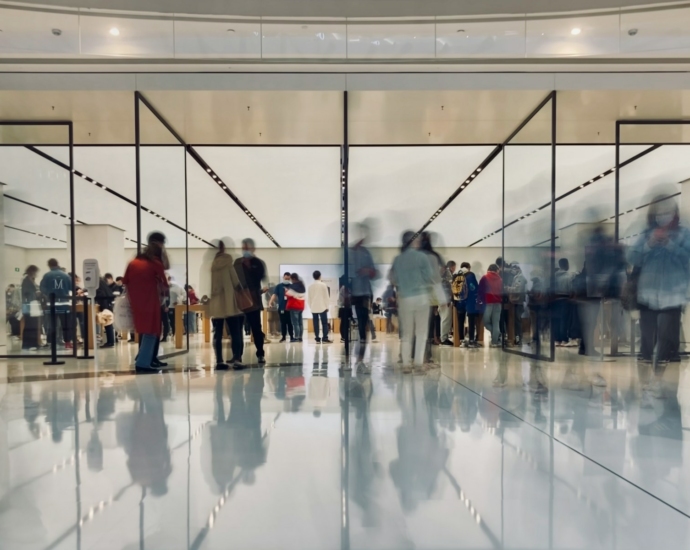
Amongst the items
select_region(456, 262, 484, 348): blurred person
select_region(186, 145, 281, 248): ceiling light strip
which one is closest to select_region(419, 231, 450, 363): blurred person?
select_region(456, 262, 484, 348): blurred person

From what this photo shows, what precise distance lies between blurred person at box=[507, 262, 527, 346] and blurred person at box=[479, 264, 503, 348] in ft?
0.65

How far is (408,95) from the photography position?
6.62 m

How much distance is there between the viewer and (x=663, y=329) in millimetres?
4293

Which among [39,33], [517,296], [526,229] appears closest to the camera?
[39,33]

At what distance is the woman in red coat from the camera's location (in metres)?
5.66

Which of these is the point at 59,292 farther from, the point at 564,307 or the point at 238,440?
the point at 564,307

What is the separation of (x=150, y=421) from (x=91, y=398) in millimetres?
1283

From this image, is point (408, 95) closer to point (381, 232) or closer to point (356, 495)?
point (381, 232)

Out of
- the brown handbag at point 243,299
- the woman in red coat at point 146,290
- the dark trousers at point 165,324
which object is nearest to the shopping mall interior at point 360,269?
the dark trousers at point 165,324

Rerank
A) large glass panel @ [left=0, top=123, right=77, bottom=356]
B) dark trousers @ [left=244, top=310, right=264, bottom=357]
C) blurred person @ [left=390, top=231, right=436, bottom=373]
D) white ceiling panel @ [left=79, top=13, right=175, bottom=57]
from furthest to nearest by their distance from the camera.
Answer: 1. large glass panel @ [left=0, top=123, right=77, bottom=356]
2. dark trousers @ [left=244, top=310, right=264, bottom=357]
3. white ceiling panel @ [left=79, top=13, right=175, bottom=57]
4. blurred person @ [left=390, top=231, right=436, bottom=373]

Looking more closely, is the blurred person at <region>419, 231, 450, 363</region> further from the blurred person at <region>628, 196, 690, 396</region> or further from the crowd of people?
the blurred person at <region>628, 196, 690, 396</region>

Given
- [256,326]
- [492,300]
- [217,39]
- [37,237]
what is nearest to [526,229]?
[492,300]

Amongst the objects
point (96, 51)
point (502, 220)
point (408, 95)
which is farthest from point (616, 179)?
point (96, 51)

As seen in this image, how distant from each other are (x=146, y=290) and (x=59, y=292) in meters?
3.17
